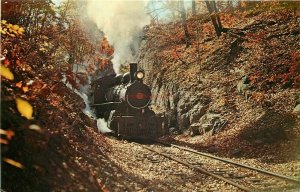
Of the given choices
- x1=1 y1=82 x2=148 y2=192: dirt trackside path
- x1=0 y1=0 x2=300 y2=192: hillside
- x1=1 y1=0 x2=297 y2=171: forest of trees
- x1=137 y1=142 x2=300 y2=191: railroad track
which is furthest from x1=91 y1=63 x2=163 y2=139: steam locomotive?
x1=1 y1=82 x2=148 y2=192: dirt trackside path

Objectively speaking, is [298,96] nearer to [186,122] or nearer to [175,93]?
[186,122]

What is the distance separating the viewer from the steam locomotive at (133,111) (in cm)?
1473

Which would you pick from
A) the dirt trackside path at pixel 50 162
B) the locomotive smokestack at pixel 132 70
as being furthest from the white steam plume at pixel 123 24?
the dirt trackside path at pixel 50 162

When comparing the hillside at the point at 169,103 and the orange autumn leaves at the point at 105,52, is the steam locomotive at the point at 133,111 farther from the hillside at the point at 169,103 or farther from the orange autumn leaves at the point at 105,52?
the orange autumn leaves at the point at 105,52

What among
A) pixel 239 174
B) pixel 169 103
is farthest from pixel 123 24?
A: pixel 239 174

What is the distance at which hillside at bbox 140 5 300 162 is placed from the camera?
11.0 m

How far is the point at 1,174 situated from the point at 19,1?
16.2ft

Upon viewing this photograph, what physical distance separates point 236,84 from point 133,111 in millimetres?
4790

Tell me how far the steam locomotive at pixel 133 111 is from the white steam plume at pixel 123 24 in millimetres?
12320

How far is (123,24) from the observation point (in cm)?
3102

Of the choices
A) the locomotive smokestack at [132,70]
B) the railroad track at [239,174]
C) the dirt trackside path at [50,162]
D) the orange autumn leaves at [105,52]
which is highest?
the orange autumn leaves at [105,52]

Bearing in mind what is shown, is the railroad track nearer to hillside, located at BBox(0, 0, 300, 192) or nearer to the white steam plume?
hillside, located at BBox(0, 0, 300, 192)

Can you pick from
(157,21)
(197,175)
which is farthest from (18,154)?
(157,21)

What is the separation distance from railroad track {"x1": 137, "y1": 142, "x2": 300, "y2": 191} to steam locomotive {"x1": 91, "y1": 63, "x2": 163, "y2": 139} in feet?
14.4
